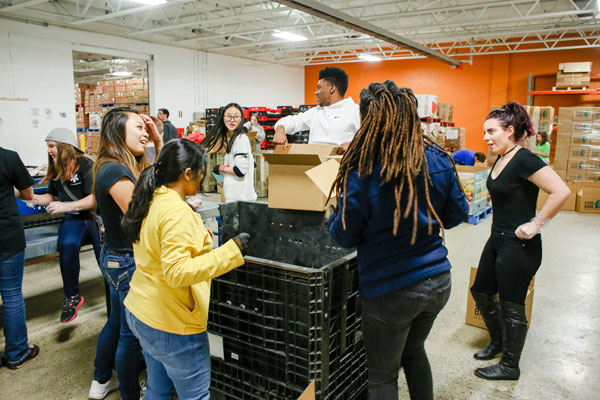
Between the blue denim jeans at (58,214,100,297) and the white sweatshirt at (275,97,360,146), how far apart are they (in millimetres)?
1604

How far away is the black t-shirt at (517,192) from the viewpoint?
2135mm

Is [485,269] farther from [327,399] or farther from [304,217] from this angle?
[327,399]

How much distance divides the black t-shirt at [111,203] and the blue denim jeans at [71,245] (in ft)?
4.57

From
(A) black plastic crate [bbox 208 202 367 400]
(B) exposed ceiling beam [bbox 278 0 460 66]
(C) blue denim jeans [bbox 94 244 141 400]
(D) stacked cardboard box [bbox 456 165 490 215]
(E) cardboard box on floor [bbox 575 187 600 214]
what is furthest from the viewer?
(E) cardboard box on floor [bbox 575 187 600 214]

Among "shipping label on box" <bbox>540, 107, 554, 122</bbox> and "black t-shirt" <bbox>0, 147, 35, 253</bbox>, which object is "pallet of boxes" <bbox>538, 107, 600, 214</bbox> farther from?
"black t-shirt" <bbox>0, 147, 35, 253</bbox>

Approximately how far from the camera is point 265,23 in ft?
36.6

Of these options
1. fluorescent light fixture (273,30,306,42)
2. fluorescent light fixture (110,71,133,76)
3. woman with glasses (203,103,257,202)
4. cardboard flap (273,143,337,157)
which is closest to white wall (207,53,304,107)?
fluorescent light fixture (273,30,306,42)

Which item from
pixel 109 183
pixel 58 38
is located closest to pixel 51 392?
pixel 109 183

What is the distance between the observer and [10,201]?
2328 millimetres

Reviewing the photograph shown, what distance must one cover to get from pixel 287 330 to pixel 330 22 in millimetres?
9809

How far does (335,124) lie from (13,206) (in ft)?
6.56

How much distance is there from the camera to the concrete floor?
88.9 inches

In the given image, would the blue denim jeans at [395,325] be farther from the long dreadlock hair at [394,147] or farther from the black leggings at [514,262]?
the black leggings at [514,262]

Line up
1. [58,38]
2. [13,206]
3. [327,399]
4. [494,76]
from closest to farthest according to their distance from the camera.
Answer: [327,399], [13,206], [58,38], [494,76]
